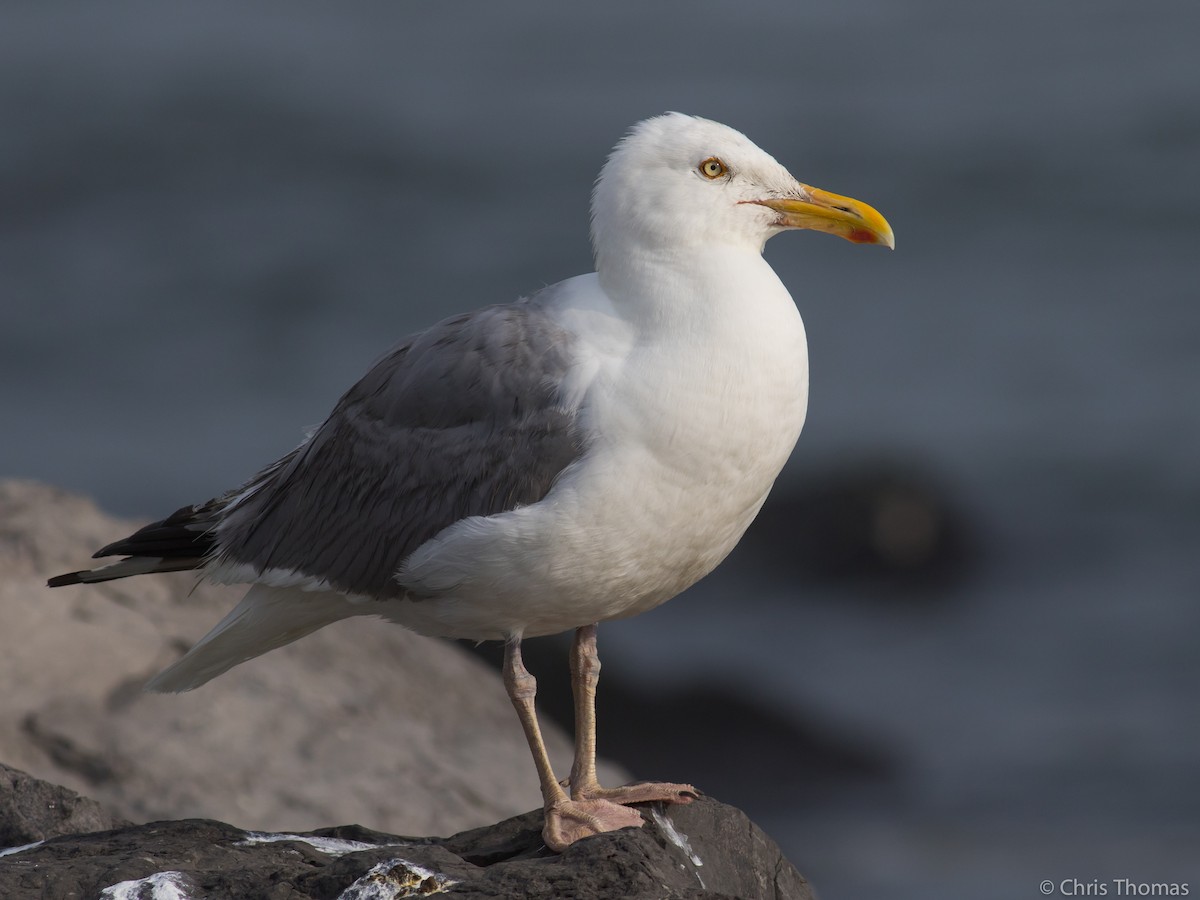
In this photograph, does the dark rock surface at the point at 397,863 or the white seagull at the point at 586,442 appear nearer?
the dark rock surface at the point at 397,863

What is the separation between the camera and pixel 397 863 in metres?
4.66

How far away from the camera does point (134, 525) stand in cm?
962

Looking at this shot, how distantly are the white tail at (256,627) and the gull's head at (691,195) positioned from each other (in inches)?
66.4

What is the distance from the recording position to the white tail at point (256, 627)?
6402 millimetres

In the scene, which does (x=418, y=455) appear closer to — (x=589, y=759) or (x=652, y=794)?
(x=589, y=759)

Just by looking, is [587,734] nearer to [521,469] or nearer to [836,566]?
[521,469]

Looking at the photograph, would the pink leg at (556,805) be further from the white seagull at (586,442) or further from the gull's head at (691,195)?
the gull's head at (691,195)

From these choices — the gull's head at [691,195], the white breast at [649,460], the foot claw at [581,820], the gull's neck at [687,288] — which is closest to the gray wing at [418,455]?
the white breast at [649,460]

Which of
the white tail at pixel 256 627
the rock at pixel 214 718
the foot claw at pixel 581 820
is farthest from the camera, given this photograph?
the rock at pixel 214 718

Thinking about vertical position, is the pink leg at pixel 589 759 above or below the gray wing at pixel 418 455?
below

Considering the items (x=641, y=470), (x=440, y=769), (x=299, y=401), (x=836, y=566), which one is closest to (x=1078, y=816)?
(x=836, y=566)

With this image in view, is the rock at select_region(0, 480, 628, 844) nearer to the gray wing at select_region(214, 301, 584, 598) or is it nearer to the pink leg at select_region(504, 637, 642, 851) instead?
the gray wing at select_region(214, 301, 584, 598)

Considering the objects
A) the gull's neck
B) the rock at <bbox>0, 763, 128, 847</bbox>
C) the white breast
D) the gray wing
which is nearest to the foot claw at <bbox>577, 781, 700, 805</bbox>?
the white breast

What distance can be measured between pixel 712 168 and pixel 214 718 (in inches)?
152
